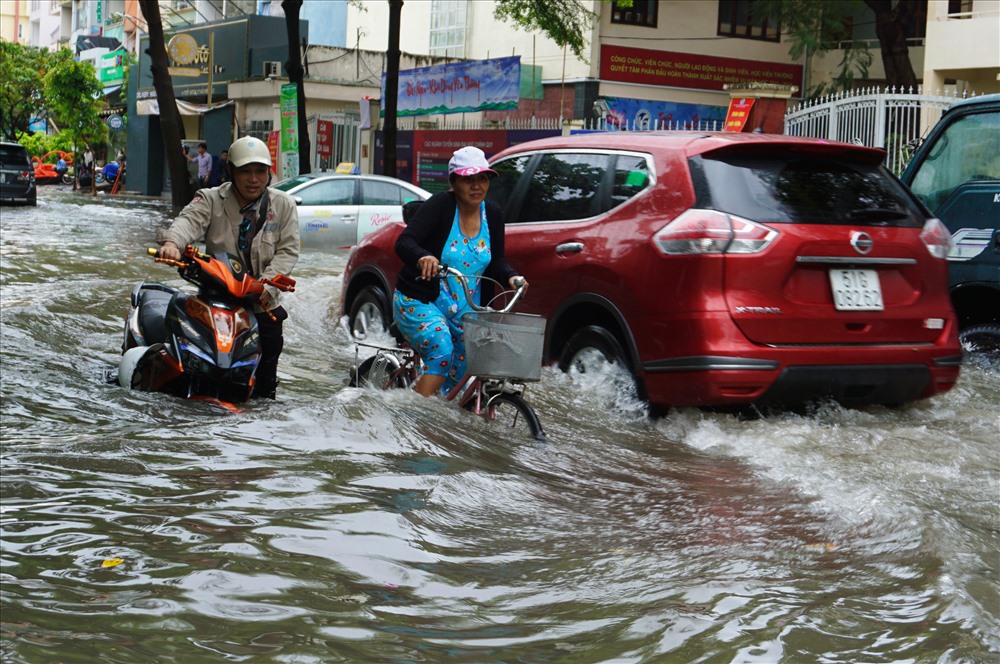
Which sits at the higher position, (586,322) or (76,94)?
(76,94)

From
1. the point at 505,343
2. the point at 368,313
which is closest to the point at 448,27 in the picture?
the point at 368,313

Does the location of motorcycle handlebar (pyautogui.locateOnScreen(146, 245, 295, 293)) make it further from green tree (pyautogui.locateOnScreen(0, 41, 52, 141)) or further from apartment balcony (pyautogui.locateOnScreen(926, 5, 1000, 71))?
green tree (pyautogui.locateOnScreen(0, 41, 52, 141))

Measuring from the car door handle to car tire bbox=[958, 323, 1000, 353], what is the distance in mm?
2789

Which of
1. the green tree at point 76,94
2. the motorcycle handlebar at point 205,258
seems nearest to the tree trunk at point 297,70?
the motorcycle handlebar at point 205,258

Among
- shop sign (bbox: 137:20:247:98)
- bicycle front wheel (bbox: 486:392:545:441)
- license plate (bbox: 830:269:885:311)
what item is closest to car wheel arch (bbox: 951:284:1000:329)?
license plate (bbox: 830:269:885:311)

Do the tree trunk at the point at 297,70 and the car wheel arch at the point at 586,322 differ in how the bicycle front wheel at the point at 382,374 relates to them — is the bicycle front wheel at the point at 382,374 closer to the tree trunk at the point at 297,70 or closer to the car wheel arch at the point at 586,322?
the car wheel arch at the point at 586,322

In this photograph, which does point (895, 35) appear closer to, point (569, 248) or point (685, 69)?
point (685, 69)

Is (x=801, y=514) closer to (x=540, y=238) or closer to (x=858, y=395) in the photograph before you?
(x=858, y=395)

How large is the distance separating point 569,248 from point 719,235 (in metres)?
1.21

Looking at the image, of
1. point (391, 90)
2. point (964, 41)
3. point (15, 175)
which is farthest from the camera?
point (15, 175)

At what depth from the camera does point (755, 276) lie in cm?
610

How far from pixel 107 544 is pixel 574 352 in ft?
11.4

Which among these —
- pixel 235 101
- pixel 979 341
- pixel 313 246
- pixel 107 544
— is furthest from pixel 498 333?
pixel 235 101

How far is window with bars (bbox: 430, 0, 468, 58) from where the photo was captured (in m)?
35.4
